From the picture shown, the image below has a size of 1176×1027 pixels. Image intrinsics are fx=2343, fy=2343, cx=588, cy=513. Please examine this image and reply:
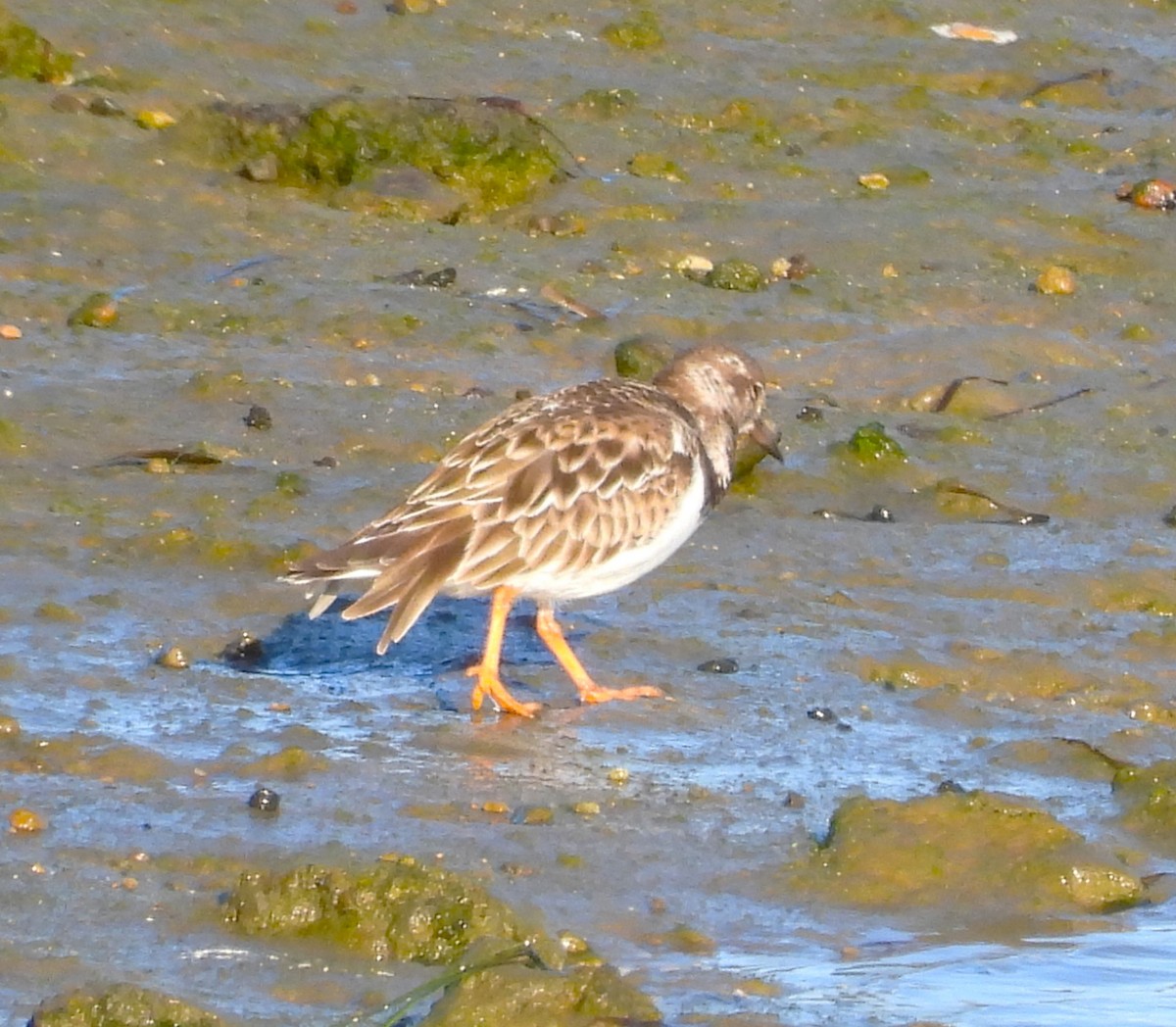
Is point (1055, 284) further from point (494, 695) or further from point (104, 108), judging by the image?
point (494, 695)

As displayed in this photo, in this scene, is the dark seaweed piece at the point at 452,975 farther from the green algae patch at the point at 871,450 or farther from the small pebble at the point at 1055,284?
the small pebble at the point at 1055,284

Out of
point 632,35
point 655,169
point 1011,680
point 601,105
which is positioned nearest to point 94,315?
point 655,169

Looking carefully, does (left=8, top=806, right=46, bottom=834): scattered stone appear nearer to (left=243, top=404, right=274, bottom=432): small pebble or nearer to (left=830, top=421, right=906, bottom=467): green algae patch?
(left=243, top=404, right=274, bottom=432): small pebble

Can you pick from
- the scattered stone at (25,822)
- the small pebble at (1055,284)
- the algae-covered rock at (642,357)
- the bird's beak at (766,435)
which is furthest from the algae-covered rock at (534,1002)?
the small pebble at (1055,284)

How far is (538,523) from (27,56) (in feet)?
17.0

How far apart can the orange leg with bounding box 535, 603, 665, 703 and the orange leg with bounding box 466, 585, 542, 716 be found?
0.44 feet

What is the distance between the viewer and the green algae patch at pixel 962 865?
207 inches

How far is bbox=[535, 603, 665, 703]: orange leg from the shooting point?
6293 millimetres

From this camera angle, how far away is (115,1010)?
156 inches

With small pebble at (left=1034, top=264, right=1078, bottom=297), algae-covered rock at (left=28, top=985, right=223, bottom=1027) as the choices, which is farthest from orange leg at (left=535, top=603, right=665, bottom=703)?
small pebble at (left=1034, top=264, right=1078, bottom=297)

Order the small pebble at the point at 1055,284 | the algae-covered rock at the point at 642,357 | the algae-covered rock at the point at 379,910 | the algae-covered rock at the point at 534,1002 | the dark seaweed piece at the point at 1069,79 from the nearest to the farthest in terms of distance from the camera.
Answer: the algae-covered rock at the point at 534,1002 < the algae-covered rock at the point at 379,910 < the algae-covered rock at the point at 642,357 < the small pebble at the point at 1055,284 < the dark seaweed piece at the point at 1069,79

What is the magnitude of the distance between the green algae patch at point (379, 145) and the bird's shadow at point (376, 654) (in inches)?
133

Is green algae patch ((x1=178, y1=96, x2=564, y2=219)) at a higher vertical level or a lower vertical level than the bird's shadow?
higher

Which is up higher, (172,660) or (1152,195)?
(1152,195)
